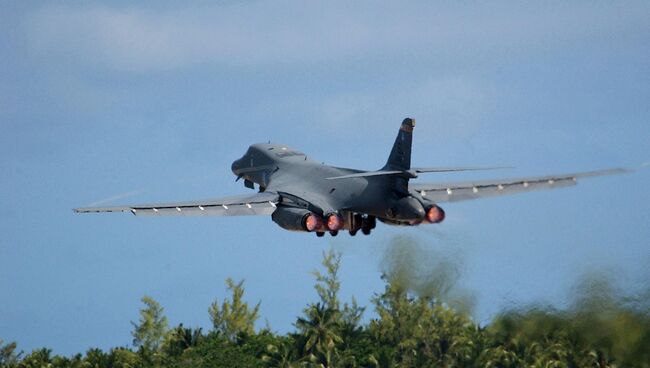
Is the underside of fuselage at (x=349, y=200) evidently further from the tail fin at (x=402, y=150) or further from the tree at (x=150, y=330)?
the tree at (x=150, y=330)

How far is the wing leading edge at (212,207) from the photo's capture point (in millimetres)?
60250

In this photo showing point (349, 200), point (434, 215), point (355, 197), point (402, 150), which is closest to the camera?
point (434, 215)

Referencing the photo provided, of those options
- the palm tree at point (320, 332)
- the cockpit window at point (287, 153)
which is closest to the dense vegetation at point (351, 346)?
the palm tree at point (320, 332)

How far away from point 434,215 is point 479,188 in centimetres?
420

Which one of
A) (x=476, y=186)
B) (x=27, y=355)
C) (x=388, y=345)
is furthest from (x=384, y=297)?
(x=476, y=186)

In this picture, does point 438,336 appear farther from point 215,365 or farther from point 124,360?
point 124,360

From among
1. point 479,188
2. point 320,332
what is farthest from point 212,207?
point 320,332

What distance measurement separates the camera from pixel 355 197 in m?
57.7

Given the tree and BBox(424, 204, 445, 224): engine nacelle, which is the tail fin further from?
the tree

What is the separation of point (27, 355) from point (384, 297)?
34544 millimetres

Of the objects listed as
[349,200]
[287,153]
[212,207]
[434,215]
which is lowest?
[434,215]

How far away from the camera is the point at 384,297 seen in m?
125

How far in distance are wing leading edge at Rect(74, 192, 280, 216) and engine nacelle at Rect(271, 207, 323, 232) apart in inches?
26.5

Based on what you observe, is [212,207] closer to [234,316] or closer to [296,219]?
[296,219]
